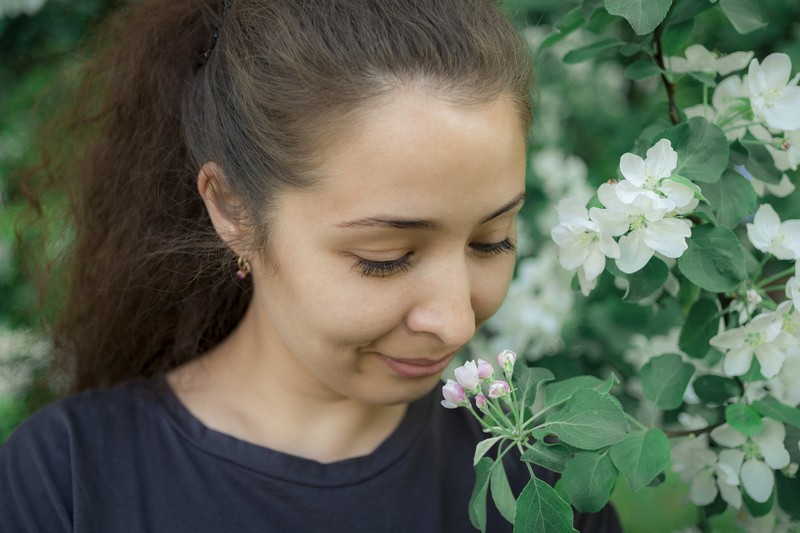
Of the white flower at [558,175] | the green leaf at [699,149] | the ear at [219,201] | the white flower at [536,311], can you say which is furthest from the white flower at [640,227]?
the white flower at [558,175]

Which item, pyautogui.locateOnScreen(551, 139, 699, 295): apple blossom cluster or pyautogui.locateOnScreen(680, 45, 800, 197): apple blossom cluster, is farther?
pyautogui.locateOnScreen(680, 45, 800, 197): apple blossom cluster

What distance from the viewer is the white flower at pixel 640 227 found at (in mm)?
1157

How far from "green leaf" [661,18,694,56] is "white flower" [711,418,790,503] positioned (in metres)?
0.57

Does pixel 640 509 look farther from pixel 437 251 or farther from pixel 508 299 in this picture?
pixel 437 251

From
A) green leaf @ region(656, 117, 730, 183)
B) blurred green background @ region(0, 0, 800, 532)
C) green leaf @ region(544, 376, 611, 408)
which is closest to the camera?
green leaf @ region(544, 376, 611, 408)

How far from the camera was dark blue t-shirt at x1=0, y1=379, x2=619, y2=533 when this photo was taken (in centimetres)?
144

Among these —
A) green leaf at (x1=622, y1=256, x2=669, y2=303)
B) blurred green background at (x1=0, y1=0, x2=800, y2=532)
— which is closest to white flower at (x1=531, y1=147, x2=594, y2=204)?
blurred green background at (x1=0, y1=0, x2=800, y2=532)

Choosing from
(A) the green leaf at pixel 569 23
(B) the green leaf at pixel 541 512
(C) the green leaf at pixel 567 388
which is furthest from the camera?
(A) the green leaf at pixel 569 23

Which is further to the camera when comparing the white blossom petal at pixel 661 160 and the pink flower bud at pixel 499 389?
the white blossom petal at pixel 661 160

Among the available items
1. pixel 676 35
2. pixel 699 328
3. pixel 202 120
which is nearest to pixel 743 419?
pixel 699 328

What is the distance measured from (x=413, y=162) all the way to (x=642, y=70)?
438 millimetres

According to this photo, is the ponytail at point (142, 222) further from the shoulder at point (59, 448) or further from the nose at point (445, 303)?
the nose at point (445, 303)

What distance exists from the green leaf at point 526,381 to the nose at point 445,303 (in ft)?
0.44

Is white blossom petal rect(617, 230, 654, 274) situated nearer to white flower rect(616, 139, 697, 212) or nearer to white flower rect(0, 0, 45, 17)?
white flower rect(616, 139, 697, 212)
